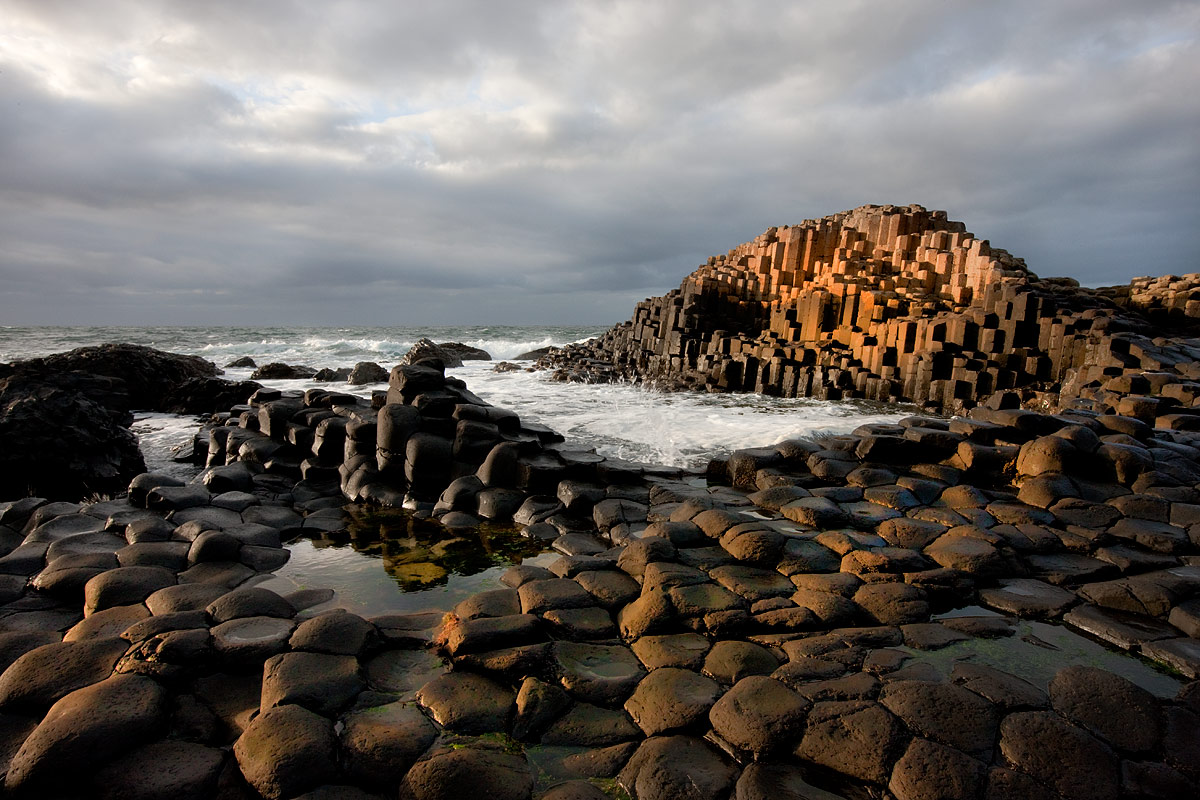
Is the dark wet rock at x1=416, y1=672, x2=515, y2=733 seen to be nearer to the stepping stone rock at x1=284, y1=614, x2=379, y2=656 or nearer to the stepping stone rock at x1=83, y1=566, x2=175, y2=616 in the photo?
the stepping stone rock at x1=284, y1=614, x2=379, y2=656

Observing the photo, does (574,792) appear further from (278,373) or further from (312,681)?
(278,373)

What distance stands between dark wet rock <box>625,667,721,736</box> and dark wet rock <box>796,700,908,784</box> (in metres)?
0.46

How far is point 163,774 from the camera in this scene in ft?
7.78

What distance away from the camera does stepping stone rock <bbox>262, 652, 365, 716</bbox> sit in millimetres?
2785

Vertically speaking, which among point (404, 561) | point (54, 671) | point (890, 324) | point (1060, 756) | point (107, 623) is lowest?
point (404, 561)

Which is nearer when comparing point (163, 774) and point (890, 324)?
point (163, 774)

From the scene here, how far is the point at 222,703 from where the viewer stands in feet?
9.40

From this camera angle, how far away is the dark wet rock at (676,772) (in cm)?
230

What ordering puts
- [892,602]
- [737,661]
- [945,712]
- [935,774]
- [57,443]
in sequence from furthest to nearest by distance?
[57,443], [892,602], [737,661], [945,712], [935,774]

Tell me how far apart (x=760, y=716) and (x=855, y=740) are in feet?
1.24

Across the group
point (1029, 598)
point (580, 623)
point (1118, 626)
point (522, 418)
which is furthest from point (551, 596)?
point (522, 418)

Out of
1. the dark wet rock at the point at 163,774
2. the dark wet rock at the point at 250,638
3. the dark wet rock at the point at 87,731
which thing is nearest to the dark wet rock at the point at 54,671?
the dark wet rock at the point at 87,731

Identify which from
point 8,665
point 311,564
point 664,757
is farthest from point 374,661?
point 311,564

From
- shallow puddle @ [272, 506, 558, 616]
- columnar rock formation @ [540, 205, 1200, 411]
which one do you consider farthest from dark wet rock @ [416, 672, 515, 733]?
columnar rock formation @ [540, 205, 1200, 411]
